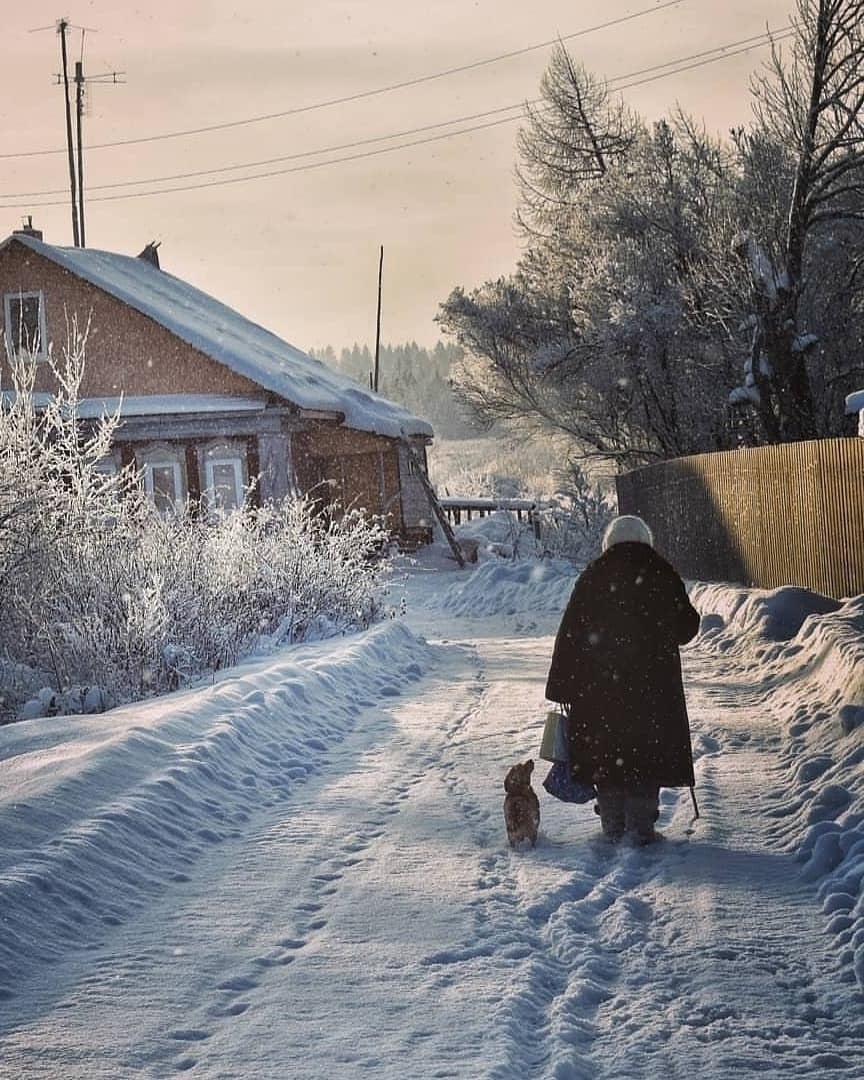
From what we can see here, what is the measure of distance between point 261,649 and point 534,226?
22.7m

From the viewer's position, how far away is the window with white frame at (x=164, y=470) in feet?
100

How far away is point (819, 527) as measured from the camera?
14.6 metres

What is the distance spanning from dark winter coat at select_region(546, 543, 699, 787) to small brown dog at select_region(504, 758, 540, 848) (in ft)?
1.40

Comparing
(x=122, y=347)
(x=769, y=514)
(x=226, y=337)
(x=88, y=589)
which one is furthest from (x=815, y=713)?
(x=226, y=337)

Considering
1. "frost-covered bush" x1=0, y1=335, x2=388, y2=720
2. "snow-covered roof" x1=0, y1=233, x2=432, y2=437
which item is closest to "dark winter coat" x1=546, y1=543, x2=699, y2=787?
"frost-covered bush" x1=0, y1=335, x2=388, y2=720

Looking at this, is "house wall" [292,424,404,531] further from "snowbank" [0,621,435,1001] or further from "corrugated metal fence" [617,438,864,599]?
"snowbank" [0,621,435,1001]

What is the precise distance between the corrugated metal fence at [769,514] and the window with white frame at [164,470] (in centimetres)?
1199

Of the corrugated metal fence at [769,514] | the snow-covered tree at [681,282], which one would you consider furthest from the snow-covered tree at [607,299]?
the corrugated metal fence at [769,514]

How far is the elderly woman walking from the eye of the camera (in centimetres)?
693

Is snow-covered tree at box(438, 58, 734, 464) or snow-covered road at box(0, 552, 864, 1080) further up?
snow-covered tree at box(438, 58, 734, 464)

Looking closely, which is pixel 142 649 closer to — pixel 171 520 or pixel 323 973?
pixel 171 520

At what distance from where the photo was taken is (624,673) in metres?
7.07

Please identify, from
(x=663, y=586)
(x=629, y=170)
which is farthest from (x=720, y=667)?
(x=629, y=170)

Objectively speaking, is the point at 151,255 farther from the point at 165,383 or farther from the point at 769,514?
the point at 769,514
